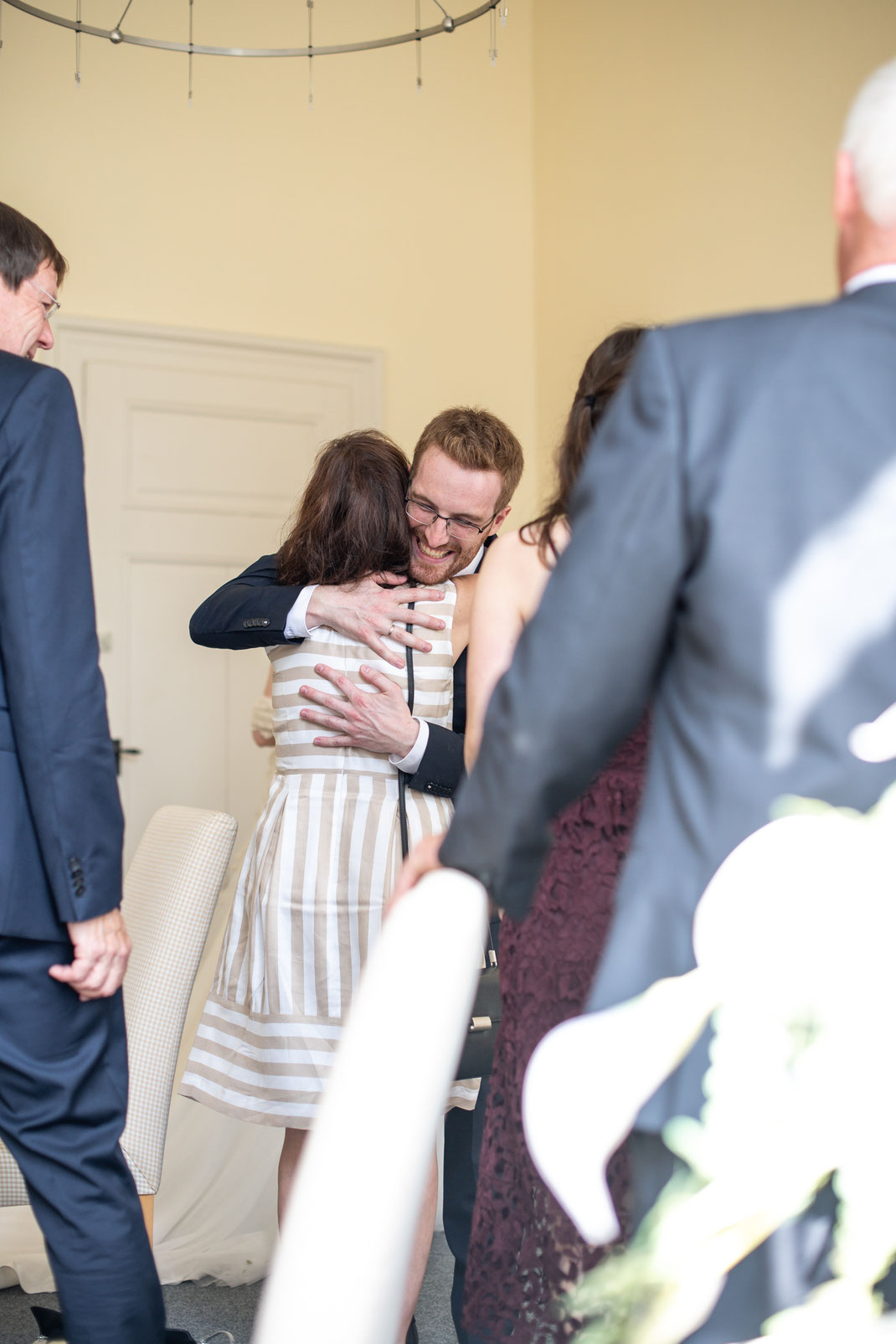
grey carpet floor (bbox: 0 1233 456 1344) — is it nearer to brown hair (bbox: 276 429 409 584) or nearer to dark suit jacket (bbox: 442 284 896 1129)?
brown hair (bbox: 276 429 409 584)

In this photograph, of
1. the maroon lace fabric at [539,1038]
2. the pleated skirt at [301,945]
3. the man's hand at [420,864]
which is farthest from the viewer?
the pleated skirt at [301,945]

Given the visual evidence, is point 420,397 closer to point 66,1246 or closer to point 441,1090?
point 66,1246

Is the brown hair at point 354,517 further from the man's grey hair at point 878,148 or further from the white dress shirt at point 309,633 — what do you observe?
the man's grey hair at point 878,148

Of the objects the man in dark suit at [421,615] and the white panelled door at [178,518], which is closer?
the man in dark suit at [421,615]

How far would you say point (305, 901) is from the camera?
1827 millimetres

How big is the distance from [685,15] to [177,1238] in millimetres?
3908

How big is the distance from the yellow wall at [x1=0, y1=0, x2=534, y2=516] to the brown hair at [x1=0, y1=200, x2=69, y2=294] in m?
3.08

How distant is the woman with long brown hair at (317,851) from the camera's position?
70.8 inches

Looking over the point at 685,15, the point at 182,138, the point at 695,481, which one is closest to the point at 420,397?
the point at 182,138

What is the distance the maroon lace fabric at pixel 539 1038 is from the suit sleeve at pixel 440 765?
21.7 inches

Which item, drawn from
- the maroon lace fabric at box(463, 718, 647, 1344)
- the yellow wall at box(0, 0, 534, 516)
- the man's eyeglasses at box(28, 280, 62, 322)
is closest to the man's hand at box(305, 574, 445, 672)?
the man's eyeglasses at box(28, 280, 62, 322)

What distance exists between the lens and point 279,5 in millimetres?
4855

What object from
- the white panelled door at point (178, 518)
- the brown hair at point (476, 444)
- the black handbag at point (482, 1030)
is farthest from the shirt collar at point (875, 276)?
the white panelled door at point (178, 518)

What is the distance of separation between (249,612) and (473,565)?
0.38 metres
